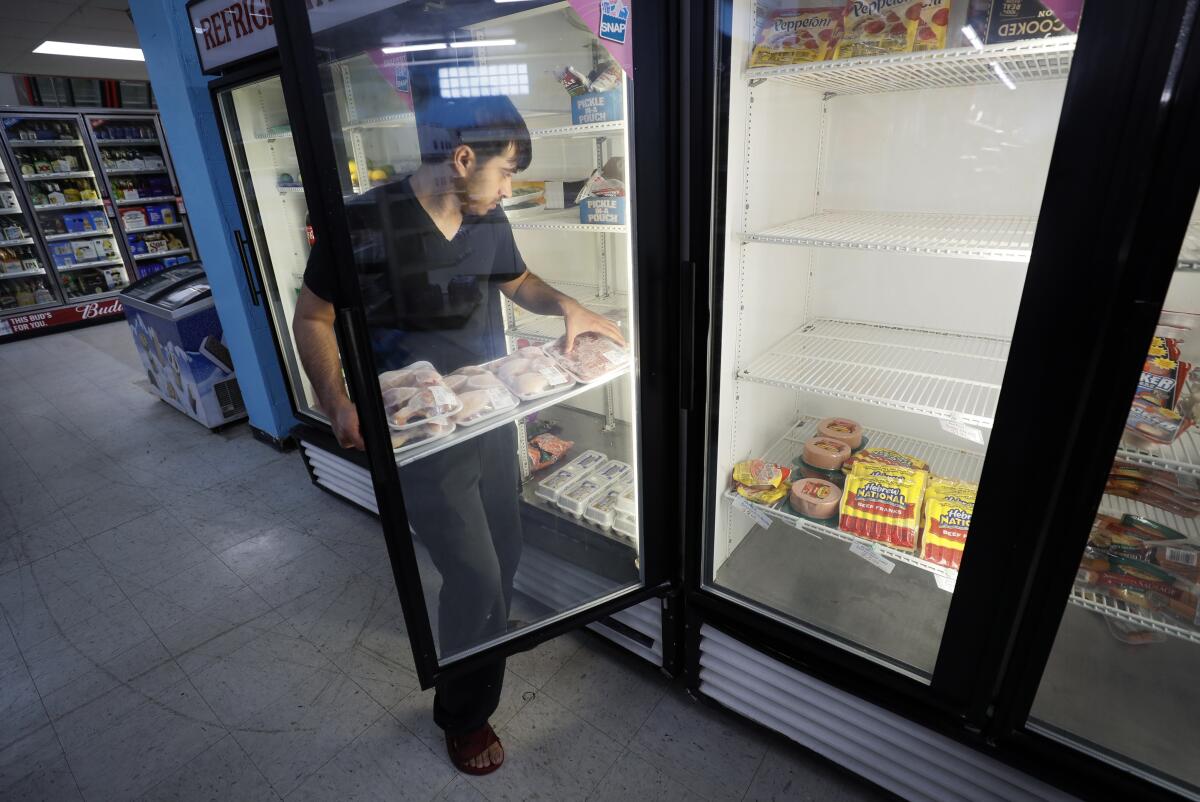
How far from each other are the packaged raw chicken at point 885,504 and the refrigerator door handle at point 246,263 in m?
3.22

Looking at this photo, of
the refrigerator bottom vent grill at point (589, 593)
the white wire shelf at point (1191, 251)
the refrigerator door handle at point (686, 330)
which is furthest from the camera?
the refrigerator bottom vent grill at point (589, 593)

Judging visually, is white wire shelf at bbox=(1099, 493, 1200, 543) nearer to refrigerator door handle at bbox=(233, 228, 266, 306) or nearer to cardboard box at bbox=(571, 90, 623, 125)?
cardboard box at bbox=(571, 90, 623, 125)

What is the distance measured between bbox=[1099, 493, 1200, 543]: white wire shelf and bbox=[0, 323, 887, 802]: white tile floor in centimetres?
104

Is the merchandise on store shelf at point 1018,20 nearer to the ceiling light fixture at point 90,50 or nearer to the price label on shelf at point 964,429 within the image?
the price label on shelf at point 964,429

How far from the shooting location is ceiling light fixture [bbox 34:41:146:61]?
21.5 ft

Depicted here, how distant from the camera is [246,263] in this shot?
11.1 ft

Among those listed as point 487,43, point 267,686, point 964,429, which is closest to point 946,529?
point 964,429

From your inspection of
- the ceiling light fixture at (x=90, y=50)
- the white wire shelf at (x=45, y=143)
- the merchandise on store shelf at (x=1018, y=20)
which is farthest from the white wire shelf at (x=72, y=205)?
the merchandise on store shelf at (x=1018, y=20)

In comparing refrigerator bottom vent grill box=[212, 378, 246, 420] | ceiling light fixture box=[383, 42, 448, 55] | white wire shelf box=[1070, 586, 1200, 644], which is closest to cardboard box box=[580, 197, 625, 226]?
ceiling light fixture box=[383, 42, 448, 55]

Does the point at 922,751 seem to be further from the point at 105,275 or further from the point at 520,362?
the point at 105,275

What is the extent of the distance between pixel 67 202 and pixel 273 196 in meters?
6.07

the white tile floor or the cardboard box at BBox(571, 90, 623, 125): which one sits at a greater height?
the cardboard box at BBox(571, 90, 623, 125)

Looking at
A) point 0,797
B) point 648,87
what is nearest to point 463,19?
point 648,87

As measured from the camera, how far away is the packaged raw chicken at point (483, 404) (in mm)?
1657
